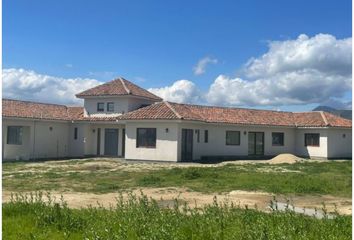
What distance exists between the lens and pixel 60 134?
123 feet

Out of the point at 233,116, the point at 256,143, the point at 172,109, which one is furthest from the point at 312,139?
the point at 172,109

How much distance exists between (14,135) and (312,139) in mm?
22634

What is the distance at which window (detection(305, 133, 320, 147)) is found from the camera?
38.5 meters

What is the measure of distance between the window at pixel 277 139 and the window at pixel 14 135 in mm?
19239

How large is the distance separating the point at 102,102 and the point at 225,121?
31.0 ft

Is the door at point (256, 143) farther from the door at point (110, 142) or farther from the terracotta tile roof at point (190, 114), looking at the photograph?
the door at point (110, 142)

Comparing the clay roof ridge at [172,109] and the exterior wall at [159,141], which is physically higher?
the clay roof ridge at [172,109]

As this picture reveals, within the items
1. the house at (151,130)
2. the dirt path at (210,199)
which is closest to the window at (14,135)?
the house at (151,130)

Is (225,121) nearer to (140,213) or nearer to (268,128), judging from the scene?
(268,128)

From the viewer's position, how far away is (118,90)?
122ft

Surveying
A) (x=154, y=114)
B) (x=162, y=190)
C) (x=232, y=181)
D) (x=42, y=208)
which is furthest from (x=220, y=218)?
(x=154, y=114)

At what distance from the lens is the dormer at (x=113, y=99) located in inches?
1435

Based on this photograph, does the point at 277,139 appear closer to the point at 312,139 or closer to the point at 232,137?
the point at 312,139

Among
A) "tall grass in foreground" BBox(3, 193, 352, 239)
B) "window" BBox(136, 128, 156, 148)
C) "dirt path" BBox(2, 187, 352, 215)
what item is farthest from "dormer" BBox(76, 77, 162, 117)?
"tall grass in foreground" BBox(3, 193, 352, 239)
